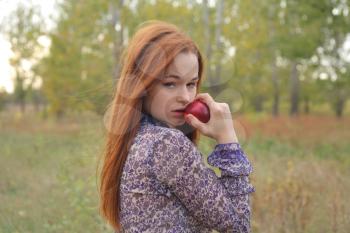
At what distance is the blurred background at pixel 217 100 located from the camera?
3953mm

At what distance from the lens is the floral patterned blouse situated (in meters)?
1.32

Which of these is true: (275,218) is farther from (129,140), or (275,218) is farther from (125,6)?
(125,6)

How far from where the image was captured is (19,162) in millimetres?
8031

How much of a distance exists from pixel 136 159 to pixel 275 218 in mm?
2988

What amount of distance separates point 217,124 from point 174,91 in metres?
0.17

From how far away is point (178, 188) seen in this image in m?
1.32

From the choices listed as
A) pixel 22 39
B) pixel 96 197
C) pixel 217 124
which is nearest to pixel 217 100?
pixel 217 124

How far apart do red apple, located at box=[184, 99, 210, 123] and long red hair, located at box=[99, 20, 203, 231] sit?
14cm

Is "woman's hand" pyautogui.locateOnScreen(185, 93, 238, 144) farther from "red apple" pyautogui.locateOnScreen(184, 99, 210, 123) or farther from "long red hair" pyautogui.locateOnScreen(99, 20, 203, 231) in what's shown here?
"long red hair" pyautogui.locateOnScreen(99, 20, 203, 231)

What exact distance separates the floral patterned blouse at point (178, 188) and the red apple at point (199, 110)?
0.12 metres

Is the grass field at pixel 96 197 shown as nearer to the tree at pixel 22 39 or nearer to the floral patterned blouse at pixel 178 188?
the floral patterned blouse at pixel 178 188

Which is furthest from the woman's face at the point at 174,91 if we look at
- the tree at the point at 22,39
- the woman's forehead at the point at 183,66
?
the tree at the point at 22,39

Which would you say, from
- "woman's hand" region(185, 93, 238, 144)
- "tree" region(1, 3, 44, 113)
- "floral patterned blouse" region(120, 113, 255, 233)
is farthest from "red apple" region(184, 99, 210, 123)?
"tree" region(1, 3, 44, 113)

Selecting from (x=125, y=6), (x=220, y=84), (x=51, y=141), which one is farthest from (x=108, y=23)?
(x=220, y=84)
